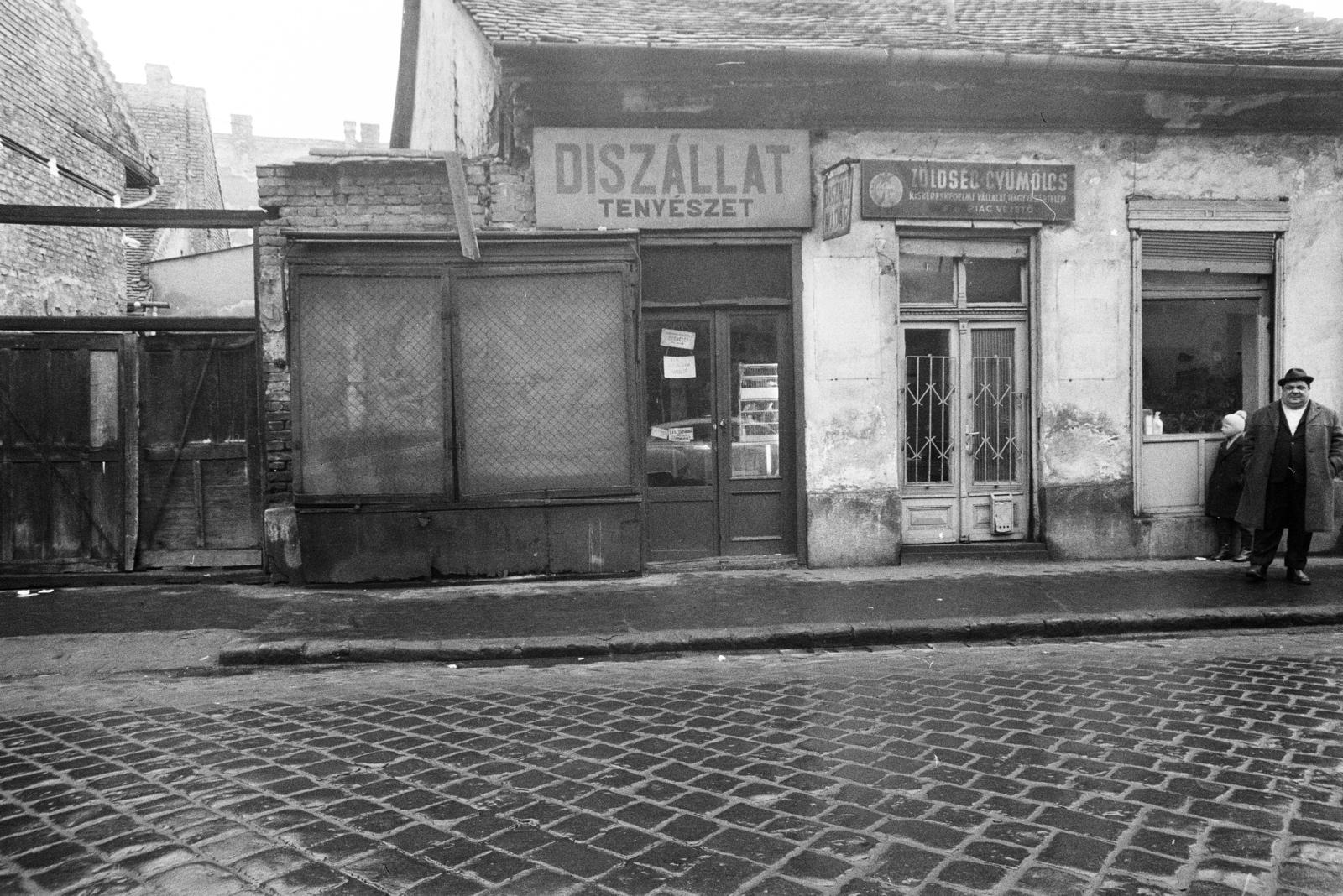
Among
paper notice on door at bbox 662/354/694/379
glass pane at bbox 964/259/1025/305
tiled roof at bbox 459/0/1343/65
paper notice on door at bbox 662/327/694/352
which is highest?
tiled roof at bbox 459/0/1343/65

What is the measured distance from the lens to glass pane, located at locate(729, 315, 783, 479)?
400 inches

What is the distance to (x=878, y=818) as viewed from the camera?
3.82 m

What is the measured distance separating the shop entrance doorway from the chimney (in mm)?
42678

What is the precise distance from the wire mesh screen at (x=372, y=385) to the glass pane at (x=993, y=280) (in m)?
5.27

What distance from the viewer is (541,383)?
31.3 ft

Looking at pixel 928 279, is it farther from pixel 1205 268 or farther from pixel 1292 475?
pixel 1292 475

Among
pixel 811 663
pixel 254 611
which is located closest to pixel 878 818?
pixel 811 663

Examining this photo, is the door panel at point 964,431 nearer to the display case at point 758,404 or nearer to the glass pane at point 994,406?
the glass pane at point 994,406

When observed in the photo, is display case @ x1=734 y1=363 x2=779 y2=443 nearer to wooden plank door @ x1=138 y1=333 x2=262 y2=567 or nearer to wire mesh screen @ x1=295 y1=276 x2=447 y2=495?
wire mesh screen @ x1=295 y1=276 x2=447 y2=495

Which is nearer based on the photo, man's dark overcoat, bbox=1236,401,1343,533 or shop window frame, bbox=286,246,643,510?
man's dark overcoat, bbox=1236,401,1343,533

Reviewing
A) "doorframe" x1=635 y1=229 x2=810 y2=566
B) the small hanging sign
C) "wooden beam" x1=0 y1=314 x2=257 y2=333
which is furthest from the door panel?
"wooden beam" x1=0 y1=314 x2=257 y2=333

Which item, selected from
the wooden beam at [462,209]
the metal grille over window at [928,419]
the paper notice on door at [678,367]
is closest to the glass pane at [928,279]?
the metal grille over window at [928,419]

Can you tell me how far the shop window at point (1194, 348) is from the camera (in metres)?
10.7

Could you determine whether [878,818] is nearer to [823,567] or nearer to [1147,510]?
[823,567]
